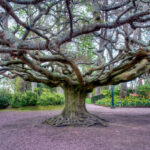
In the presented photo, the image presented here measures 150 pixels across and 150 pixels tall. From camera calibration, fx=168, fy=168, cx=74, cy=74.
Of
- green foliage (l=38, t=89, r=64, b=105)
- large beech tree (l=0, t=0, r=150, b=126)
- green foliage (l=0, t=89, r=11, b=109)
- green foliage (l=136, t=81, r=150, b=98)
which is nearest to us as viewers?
large beech tree (l=0, t=0, r=150, b=126)

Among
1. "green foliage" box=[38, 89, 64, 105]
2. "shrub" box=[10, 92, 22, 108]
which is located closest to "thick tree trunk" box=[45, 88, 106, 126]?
"shrub" box=[10, 92, 22, 108]

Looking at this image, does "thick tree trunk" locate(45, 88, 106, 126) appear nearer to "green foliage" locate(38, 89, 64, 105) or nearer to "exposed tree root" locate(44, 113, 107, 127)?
"exposed tree root" locate(44, 113, 107, 127)

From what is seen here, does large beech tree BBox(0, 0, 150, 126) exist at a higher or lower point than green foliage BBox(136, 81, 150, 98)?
higher

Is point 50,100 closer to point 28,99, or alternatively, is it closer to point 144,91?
point 28,99

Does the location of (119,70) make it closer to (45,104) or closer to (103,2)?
(103,2)

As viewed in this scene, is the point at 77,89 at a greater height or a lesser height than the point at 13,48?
lesser

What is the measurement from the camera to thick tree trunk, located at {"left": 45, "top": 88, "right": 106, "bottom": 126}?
7578mm

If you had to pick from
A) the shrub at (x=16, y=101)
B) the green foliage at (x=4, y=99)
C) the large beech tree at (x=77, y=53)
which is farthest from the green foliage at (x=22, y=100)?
the large beech tree at (x=77, y=53)

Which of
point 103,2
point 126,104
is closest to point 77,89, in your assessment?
point 103,2

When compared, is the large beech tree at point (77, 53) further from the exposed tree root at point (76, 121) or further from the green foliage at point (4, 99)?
the green foliage at point (4, 99)

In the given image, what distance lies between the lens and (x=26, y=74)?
28.0 feet

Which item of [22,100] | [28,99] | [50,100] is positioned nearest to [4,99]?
[22,100]

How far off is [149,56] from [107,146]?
362cm

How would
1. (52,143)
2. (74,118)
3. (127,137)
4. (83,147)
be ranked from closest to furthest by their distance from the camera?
1. (83,147)
2. (52,143)
3. (127,137)
4. (74,118)
